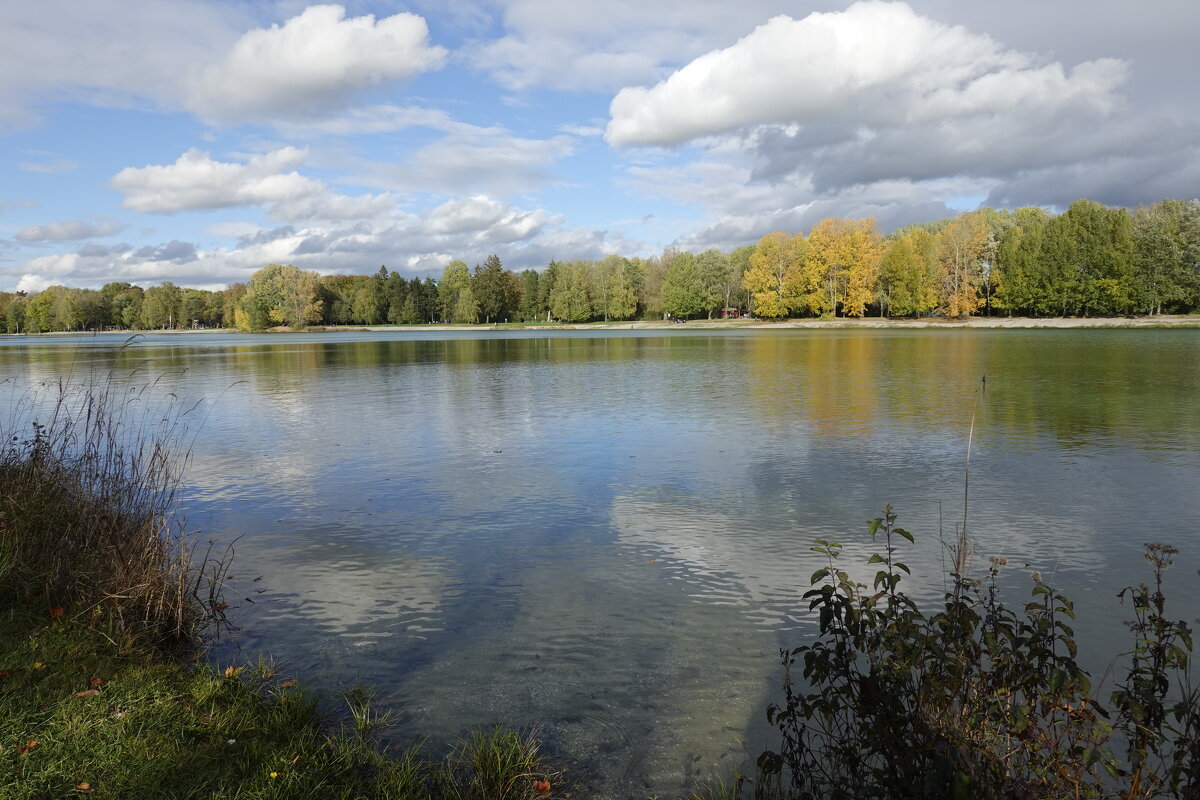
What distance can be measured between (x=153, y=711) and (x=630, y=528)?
18.4ft

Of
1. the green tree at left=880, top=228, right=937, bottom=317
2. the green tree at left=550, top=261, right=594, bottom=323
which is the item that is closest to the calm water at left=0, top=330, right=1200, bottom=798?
the green tree at left=880, top=228, right=937, bottom=317

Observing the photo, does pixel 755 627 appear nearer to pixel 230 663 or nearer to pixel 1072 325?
pixel 230 663

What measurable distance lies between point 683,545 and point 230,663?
186 inches

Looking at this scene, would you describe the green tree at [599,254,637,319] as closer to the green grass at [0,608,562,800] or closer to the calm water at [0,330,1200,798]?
the calm water at [0,330,1200,798]

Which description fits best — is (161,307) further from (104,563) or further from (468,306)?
(104,563)

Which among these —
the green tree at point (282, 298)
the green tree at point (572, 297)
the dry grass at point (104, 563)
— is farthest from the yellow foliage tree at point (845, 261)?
the dry grass at point (104, 563)

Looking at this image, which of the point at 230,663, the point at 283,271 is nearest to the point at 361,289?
the point at 283,271

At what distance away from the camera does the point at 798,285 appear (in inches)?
3971

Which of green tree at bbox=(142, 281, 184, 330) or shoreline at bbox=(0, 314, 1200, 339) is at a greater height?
green tree at bbox=(142, 281, 184, 330)

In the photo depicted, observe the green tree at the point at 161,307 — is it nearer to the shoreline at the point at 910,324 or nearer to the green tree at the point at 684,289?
the shoreline at the point at 910,324

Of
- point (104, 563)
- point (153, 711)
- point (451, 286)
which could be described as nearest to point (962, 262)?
point (451, 286)

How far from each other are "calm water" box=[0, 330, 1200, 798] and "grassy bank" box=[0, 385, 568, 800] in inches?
16.4

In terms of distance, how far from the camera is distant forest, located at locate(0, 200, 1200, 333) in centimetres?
7794

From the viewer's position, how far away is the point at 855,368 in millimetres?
31234
